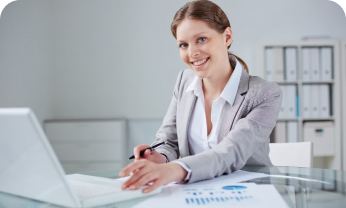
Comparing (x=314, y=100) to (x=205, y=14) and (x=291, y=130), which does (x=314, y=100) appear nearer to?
(x=291, y=130)

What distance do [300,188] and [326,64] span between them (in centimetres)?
305

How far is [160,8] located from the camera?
13.8 feet

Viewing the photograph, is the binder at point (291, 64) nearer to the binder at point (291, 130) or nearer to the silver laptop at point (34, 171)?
the binder at point (291, 130)

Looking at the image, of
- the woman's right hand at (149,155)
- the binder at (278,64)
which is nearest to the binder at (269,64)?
the binder at (278,64)

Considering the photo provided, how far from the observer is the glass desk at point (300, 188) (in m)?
0.85

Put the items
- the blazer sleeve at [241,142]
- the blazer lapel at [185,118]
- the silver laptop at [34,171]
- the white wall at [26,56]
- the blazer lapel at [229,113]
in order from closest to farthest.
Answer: the silver laptop at [34,171] → the blazer sleeve at [241,142] → the blazer lapel at [229,113] → the blazer lapel at [185,118] → the white wall at [26,56]

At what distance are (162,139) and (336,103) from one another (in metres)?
2.79

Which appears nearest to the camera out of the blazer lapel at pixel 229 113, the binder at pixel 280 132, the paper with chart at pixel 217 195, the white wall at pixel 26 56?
the paper with chart at pixel 217 195

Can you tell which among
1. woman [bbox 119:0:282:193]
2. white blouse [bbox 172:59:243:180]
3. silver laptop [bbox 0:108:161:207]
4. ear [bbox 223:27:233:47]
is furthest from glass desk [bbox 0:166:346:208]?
ear [bbox 223:27:233:47]

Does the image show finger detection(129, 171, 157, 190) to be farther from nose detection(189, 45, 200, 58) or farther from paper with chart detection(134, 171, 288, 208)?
nose detection(189, 45, 200, 58)

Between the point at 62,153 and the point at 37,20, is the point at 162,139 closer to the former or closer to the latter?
the point at 62,153

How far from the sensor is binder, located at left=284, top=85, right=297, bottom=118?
3.68 m

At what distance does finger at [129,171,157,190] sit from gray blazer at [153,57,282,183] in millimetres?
150

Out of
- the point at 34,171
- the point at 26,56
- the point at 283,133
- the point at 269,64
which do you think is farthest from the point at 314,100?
the point at 34,171
